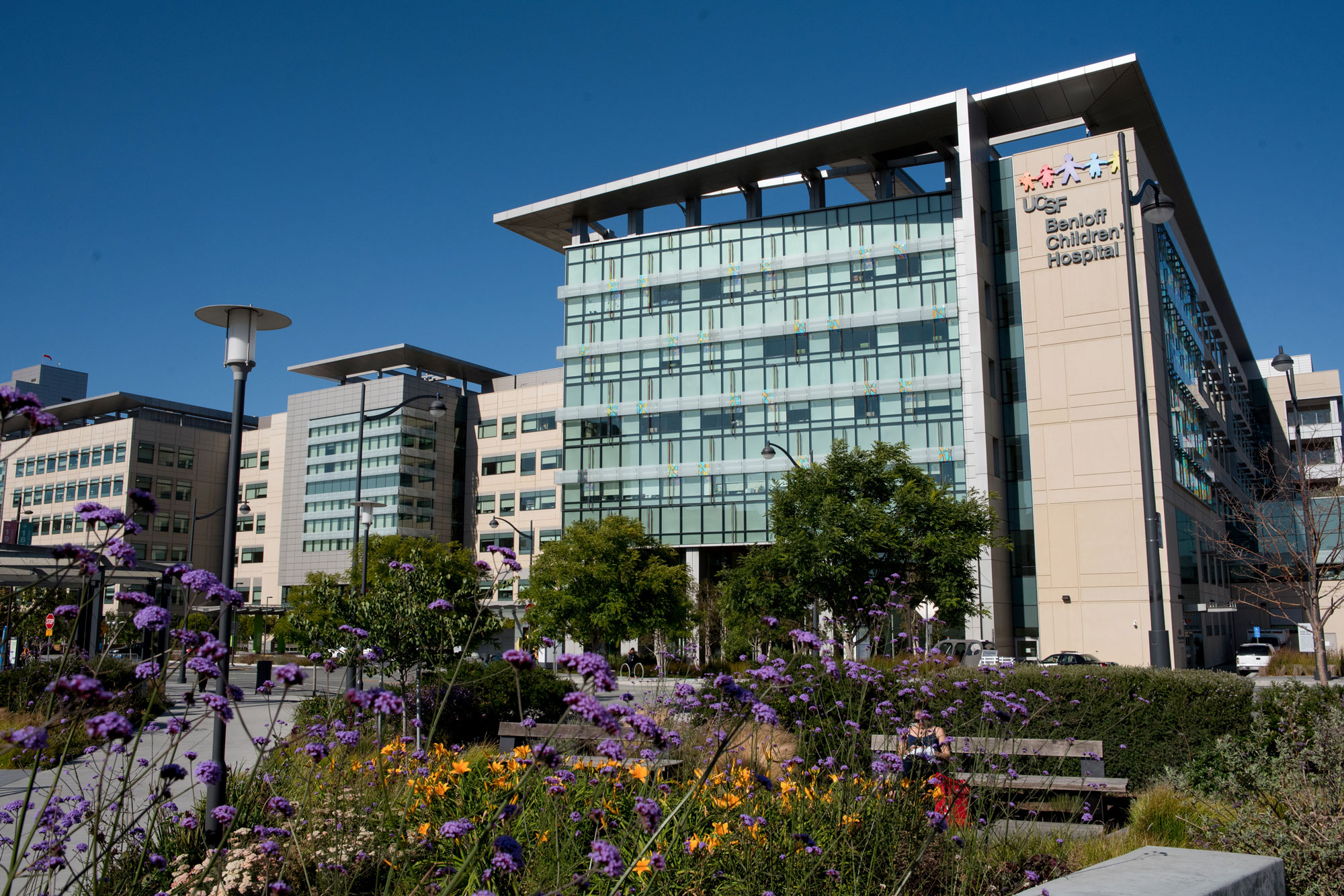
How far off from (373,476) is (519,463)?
1138cm

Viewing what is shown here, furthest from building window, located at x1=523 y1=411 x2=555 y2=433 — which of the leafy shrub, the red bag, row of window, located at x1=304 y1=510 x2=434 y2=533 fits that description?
the red bag

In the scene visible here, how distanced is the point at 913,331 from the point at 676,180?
15.8 m

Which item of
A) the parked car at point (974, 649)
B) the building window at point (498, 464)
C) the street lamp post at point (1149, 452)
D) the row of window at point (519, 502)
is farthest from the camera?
the building window at point (498, 464)

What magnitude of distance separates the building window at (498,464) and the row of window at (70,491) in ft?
111

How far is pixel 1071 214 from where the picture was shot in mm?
50000

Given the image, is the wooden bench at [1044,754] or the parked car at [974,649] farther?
the parked car at [974,649]

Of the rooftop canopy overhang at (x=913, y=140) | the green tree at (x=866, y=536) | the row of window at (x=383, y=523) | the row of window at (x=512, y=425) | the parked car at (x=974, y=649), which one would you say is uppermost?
the rooftop canopy overhang at (x=913, y=140)

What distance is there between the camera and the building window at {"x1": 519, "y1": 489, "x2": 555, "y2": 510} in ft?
236

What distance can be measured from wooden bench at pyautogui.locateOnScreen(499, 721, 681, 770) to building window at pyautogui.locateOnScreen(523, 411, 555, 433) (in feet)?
204

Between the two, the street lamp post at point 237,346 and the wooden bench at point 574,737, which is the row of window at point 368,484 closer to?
the wooden bench at point 574,737

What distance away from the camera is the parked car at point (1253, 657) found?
4469 cm

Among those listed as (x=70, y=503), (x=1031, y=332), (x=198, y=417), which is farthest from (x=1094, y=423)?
(x=70, y=503)

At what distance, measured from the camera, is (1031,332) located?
165 feet

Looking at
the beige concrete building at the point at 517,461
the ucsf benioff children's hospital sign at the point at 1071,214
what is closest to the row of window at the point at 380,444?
the beige concrete building at the point at 517,461
